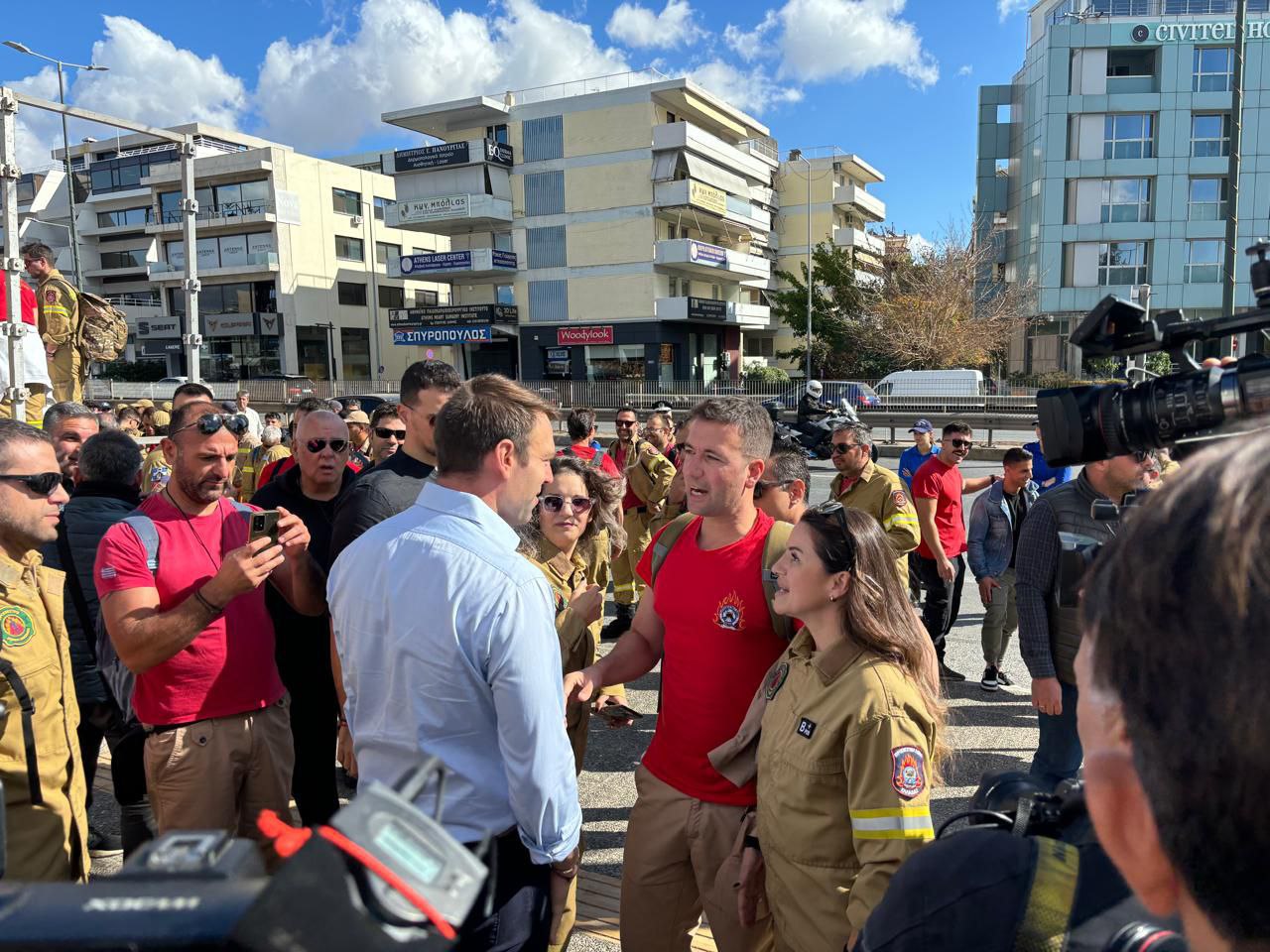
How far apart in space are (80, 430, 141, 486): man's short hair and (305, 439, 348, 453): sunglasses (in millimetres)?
773

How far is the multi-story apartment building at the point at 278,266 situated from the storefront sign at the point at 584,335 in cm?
1114

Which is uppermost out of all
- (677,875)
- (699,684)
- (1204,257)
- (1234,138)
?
(1204,257)

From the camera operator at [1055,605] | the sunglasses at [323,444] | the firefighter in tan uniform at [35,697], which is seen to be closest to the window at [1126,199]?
the camera operator at [1055,605]

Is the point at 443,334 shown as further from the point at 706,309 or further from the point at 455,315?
the point at 706,309

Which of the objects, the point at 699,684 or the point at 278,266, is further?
the point at 278,266

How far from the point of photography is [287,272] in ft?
152

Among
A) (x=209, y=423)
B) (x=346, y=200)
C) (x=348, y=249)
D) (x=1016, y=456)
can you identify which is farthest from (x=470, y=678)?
(x=346, y=200)

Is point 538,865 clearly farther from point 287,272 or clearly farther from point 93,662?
point 287,272

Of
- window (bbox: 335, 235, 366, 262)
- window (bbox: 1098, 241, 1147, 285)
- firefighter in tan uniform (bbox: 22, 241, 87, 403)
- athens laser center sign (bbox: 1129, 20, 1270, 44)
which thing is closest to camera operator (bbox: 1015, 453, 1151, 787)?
firefighter in tan uniform (bbox: 22, 241, 87, 403)

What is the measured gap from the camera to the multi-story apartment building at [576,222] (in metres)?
38.2

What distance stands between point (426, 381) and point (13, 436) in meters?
1.60

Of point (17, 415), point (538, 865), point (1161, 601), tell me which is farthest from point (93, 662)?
point (1161, 601)

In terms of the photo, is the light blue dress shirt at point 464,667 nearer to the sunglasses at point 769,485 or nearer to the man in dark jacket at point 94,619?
the man in dark jacket at point 94,619

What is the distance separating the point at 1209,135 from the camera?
38.8 meters
